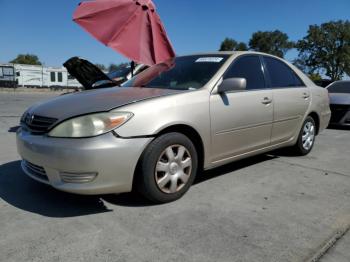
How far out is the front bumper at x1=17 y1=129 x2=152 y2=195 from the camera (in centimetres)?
290

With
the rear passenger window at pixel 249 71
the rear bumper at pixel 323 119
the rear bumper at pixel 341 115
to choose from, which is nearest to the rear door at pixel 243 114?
the rear passenger window at pixel 249 71

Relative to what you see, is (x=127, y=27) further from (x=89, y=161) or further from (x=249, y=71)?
(x=89, y=161)

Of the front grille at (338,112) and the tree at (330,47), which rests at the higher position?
the tree at (330,47)

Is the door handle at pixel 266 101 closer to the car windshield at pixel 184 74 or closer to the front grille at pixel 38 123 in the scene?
the car windshield at pixel 184 74

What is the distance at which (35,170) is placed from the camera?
10.7 ft

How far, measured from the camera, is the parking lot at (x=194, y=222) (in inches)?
99.3

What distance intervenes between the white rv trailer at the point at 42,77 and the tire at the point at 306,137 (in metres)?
33.8

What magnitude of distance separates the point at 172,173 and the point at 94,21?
4584 mm

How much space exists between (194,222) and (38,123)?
159 centimetres

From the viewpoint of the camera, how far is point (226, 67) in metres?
4.04

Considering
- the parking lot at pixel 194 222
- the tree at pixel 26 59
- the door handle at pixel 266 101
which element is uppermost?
the tree at pixel 26 59

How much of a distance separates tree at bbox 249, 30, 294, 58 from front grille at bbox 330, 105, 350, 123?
6275 centimetres

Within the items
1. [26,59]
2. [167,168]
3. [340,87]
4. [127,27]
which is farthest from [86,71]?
[26,59]

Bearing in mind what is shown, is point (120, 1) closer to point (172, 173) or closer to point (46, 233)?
point (172, 173)
